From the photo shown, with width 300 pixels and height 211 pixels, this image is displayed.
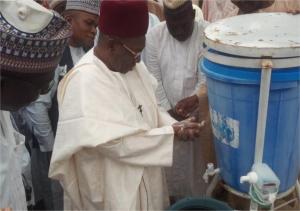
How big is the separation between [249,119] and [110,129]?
50cm

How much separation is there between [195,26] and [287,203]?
1233mm

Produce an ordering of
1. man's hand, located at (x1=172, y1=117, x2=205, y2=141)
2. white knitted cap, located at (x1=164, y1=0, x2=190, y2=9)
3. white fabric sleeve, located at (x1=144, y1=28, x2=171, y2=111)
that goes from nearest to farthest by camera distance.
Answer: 1. man's hand, located at (x1=172, y1=117, x2=205, y2=141)
2. white knitted cap, located at (x1=164, y1=0, x2=190, y2=9)
3. white fabric sleeve, located at (x1=144, y1=28, x2=171, y2=111)

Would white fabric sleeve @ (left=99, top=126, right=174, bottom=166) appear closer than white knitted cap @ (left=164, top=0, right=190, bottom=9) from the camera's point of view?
Yes

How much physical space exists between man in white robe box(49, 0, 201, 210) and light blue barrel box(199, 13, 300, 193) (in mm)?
149

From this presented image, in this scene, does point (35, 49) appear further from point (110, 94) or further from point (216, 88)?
point (216, 88)

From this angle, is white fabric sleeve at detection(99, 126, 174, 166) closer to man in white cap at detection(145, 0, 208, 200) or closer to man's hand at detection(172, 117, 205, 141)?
man's hand at detection(172, 117, 205, 141)

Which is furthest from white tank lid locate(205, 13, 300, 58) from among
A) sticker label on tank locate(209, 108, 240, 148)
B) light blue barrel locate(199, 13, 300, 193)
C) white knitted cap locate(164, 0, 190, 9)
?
white knitted cap locate(164, 0, 190, 9)

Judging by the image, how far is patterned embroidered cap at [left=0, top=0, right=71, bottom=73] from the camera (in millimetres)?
1065

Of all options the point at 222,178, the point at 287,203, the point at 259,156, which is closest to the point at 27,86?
the point at 259,156

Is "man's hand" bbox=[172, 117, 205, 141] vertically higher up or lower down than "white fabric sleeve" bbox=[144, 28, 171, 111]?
higher up

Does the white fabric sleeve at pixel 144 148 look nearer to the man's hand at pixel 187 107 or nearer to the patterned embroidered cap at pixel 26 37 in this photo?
the patterned embroidered cap at pixel 26 37

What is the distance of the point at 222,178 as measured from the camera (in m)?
1.74

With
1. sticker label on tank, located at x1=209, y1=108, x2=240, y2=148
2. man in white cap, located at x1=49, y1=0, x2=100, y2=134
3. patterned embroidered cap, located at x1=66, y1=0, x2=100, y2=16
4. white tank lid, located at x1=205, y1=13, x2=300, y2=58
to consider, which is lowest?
sticker label on tank, located at x1=209, y1=108, x2=240, y2=148

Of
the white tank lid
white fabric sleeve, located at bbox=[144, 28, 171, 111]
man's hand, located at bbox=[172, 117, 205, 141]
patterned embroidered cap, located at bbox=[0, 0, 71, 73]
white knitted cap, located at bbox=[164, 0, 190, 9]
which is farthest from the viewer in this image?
white fabric sleeve, located at bbox=[144, 28, 171, 111]
